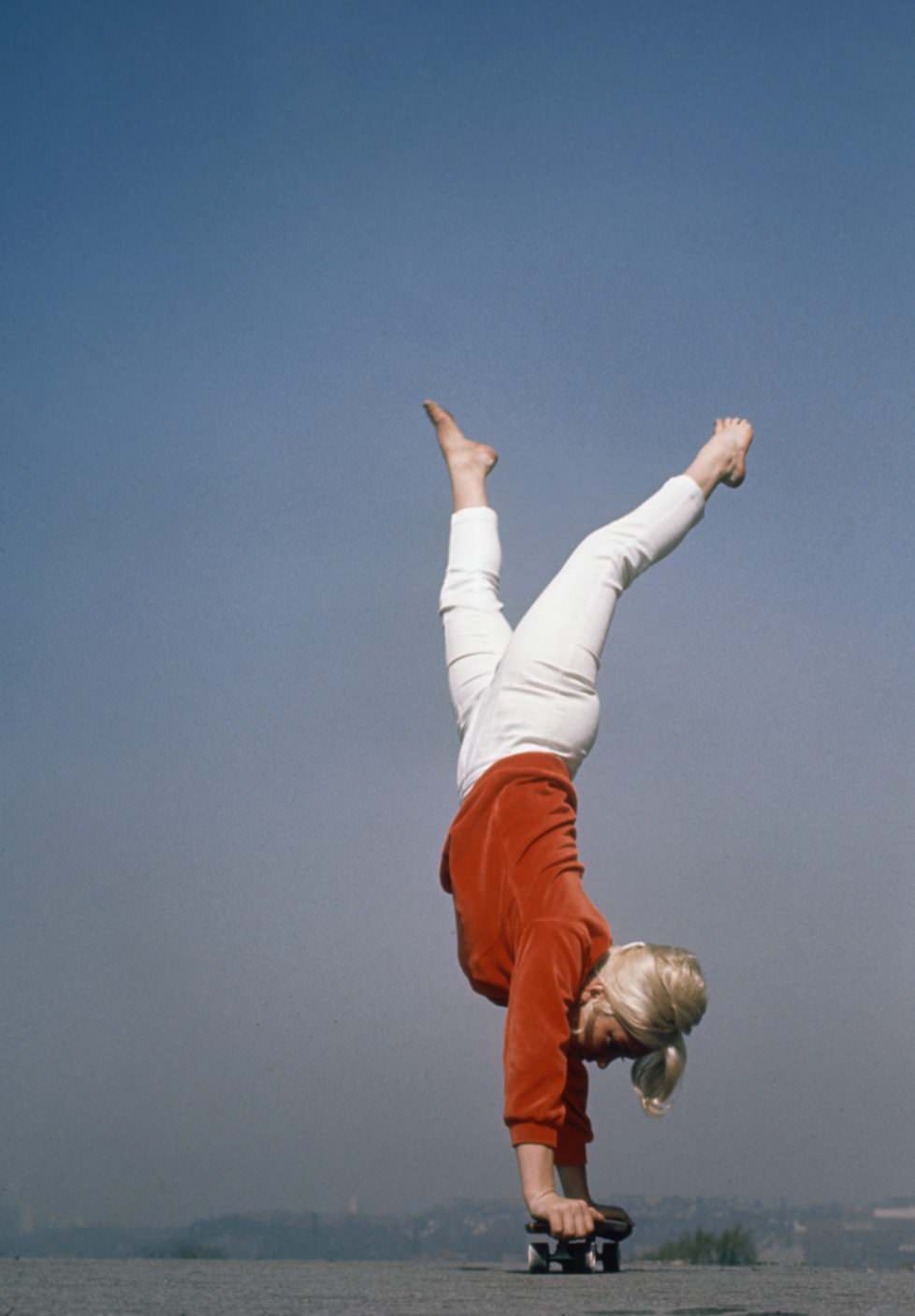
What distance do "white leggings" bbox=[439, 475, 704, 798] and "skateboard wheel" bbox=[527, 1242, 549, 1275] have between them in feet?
3.54

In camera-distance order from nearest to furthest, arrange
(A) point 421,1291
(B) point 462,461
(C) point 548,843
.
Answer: (A) point 421,1291
(C) point 548,843
(B) point 462,461

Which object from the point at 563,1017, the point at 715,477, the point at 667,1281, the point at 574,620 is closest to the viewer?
the point at 667,1281

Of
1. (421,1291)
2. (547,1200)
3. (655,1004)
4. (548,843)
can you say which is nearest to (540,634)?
(548,843)

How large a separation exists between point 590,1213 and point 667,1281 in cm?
17

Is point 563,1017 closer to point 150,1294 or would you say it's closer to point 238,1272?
point 238,1272

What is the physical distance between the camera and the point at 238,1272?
2586 mm

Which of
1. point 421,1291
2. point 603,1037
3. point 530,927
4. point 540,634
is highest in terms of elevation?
point 540,634

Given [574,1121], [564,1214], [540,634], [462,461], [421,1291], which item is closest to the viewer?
[421,1291]

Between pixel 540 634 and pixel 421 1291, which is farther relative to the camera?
pixel 540 634

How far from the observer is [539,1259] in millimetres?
2615

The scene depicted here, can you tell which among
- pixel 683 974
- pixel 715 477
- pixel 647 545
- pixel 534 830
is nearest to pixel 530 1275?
pixel 683 974

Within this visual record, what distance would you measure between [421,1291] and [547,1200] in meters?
0.45

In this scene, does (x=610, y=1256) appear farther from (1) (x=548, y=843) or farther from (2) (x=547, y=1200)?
(1) (x=548, y=843)

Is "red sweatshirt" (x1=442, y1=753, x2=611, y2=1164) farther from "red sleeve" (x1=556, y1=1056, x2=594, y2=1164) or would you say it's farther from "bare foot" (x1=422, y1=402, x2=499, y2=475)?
"bare foot" (x1=422, y1=402, x2=499, y2=475)
